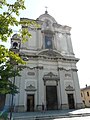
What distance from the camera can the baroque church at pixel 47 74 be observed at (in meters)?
17.9

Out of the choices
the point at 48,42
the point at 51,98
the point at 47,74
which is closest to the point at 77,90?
the point at 51,98

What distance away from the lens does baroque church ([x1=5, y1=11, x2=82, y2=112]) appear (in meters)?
17.9

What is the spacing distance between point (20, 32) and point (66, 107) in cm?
1534

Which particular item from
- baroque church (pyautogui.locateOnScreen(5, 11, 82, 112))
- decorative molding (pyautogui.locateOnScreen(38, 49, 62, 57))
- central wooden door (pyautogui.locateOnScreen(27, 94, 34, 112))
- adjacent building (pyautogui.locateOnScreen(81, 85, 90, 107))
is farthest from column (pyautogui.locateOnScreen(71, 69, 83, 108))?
adjacent building (pyautogui.locateOnScreen(81, 85, 90, 107))

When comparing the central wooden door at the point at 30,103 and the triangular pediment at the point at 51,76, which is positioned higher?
the triangular pediment at the point at 51,76

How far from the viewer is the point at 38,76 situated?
19.2 m

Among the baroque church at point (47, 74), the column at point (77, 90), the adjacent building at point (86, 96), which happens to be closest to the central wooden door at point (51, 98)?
the baroque church at point (47, 74)

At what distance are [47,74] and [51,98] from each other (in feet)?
12.3

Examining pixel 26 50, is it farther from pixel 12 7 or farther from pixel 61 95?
pixel 12 7

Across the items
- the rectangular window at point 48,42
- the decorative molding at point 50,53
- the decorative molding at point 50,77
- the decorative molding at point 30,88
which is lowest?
the decorative molding at point 30,88

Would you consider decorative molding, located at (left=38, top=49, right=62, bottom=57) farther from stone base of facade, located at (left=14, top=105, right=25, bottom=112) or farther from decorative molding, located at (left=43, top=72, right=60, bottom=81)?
stone base of facade, located at (left=14, top=105, right=25, bottom=112)

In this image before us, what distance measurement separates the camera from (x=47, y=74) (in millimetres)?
19828

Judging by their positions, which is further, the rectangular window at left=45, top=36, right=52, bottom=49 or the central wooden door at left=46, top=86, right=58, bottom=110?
the rectangular window at left=45, top=36, right=52, bottom=49

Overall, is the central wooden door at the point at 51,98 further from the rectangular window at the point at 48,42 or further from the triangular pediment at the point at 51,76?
the rectangular window at the point at 48,42
